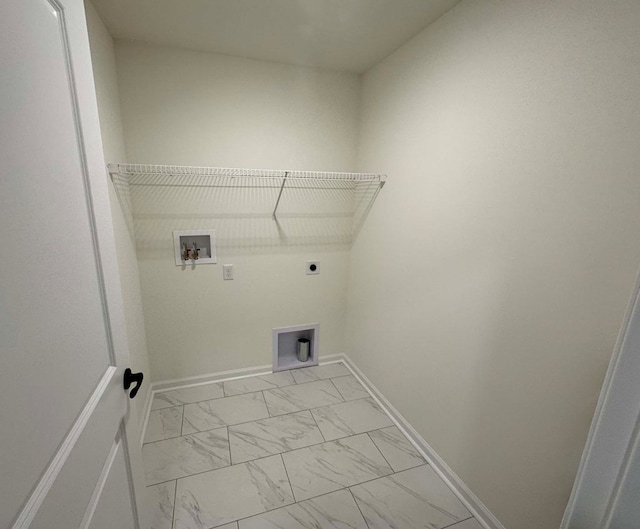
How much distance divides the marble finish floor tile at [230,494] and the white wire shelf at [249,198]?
150 cm

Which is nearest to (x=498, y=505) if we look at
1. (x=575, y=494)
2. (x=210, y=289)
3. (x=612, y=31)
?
(x=575, y=494)

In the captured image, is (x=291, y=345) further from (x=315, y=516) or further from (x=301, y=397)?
(x=315, y=516)

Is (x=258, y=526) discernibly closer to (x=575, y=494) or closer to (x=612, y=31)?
(x=575, y=494)

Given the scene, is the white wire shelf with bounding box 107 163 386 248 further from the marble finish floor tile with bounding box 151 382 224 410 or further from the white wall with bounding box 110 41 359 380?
the marble finish floor tile with bounding box 151 382 224 410

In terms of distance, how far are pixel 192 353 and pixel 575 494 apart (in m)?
2.32

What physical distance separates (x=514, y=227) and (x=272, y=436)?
71.9 inches

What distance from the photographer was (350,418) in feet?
6.81

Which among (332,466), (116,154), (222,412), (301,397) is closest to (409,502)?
(332,466)

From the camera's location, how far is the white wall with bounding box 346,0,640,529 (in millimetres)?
921

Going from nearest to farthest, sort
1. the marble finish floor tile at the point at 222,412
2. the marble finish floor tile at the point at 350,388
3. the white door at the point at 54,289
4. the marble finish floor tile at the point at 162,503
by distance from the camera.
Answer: the white door at the point at 54,289 < the marble finish floor tile at the point at 162,503 < the marble finish floor tile at the point at 222,412 < the marble finish floor tile at the point at 350,388

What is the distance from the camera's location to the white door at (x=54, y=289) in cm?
48

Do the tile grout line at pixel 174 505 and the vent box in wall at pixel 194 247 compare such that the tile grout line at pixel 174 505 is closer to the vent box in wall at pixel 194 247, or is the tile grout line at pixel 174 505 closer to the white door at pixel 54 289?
the white door at pixel 54 289

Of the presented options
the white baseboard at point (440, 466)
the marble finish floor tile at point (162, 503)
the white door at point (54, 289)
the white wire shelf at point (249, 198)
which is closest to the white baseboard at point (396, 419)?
the white baseboard at point (440, 466)

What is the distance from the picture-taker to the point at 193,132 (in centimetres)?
194
